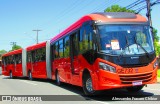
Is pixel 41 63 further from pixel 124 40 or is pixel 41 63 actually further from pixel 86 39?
pixel 124 40

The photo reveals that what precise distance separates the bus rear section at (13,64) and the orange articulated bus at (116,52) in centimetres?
1813

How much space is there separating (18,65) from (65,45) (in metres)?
15.2

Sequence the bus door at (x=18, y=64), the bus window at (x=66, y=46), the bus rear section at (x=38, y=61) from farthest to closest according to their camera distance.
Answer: the bus door at (x=18, y=64)
the bus rear section at (x=38, y=61)
the bus window at (x=66, y=46)

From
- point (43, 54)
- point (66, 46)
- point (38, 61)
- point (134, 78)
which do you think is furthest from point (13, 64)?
point (134, 78)

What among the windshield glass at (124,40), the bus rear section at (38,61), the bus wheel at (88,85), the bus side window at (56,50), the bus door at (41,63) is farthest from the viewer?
the bus door at (41,63)

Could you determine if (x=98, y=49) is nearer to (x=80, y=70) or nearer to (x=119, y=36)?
(x=119, y=36)

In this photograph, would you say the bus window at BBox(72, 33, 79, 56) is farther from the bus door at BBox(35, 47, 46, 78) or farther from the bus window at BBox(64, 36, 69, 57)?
the bus door at BBox(35, 47, 46, 78)

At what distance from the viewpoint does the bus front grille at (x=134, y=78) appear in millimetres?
11617

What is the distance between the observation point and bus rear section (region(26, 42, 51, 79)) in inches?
913

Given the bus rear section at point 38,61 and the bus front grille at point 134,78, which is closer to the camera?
the bus front grille at point 134,78

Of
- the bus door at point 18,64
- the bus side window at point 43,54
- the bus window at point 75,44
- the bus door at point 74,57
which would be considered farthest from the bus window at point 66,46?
the bus door at point 18,64

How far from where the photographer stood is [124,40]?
1196cm

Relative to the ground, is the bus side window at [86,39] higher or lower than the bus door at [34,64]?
higher

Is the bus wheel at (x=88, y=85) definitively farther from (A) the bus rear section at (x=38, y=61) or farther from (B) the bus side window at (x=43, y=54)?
(B) the bus side window at (x=43, y=54)
